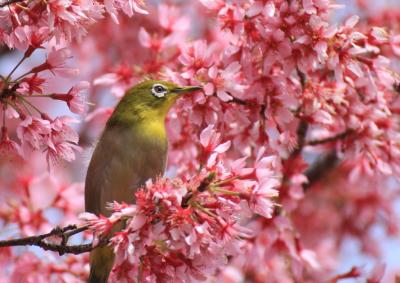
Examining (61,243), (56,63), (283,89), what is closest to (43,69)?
(56,63)

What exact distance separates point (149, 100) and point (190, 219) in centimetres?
164

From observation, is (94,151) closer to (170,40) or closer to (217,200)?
(170,40)

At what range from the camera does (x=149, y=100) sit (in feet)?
16.9

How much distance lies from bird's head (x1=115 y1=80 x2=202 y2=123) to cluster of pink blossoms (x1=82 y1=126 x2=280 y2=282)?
1.07 meters

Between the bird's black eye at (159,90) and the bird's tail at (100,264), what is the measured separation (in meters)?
0.95

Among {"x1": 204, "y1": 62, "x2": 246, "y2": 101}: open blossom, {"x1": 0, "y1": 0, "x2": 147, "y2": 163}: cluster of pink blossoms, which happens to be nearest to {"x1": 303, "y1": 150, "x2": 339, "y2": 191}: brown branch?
{"x1": 204, "y1": 62, "x2": 246, "y2": 101}: open blossom

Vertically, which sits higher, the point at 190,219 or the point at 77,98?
the point at 77,98

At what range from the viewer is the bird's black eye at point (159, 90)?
5047mm

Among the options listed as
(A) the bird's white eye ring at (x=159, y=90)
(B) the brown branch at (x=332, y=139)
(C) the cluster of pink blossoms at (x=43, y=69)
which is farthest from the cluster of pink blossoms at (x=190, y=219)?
(B) the brown branch at (x=332, y=139)

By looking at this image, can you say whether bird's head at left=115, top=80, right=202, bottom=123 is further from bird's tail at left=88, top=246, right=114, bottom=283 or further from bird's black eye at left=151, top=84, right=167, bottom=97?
bird's tail at left=88, top=246, right=114, bottom=283

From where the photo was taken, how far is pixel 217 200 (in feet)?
12.1

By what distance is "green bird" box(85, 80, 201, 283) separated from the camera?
497cm

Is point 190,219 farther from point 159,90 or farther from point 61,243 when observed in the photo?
point 159,90

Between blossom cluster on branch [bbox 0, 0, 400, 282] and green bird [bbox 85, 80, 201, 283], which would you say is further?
green bird [bbox 85, 80, 201, 283]
